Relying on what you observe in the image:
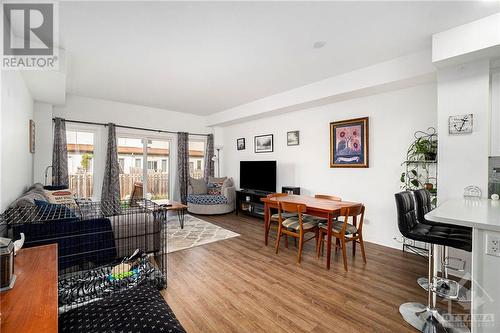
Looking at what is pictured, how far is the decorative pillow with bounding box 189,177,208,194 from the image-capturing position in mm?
6230

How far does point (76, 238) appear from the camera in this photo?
2.28 metres

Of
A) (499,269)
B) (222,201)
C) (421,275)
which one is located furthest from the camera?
(222,201)

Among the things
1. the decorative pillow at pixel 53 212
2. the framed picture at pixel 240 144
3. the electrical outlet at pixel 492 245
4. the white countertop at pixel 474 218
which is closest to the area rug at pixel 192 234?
the decorative pillow at pixel 53 212

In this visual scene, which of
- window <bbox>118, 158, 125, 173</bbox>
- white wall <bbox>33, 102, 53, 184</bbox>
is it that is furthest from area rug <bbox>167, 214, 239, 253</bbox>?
white wall <bbox>33, 102, 53, 184</bbox>

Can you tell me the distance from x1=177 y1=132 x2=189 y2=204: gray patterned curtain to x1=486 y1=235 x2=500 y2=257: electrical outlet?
19.1ft

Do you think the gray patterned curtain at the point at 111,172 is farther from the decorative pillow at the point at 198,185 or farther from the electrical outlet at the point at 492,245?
the electrical outlet at the point at 492,245

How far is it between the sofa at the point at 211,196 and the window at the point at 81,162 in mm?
2249

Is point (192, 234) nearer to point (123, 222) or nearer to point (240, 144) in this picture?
point (123, 222)

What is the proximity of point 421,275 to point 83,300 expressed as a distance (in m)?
3.51

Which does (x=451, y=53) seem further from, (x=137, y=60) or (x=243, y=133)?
(x=243, y=133)

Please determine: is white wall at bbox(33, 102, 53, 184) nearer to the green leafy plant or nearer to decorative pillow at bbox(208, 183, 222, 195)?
Answer: decorative pillow at bbox(208, 183, 222, 195)

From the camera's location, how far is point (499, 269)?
135 cm

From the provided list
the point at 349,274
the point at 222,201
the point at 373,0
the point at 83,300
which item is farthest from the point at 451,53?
the point at 222,201

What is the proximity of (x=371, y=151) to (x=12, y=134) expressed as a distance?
15.7 ft
